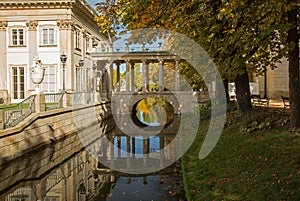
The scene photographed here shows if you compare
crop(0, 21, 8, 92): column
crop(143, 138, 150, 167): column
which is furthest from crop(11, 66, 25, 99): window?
crop(143, 138, 150, 167): column

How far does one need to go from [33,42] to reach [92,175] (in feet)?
74.9

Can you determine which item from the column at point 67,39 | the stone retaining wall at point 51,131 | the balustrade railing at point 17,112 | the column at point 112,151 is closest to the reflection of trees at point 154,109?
the column at point 67,39

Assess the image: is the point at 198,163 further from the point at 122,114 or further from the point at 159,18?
the point at 122,114

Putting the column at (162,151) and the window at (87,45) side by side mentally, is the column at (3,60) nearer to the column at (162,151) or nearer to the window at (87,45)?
the window at (87,45)

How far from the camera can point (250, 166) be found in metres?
8.32

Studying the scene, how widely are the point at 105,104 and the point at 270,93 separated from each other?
1528cm

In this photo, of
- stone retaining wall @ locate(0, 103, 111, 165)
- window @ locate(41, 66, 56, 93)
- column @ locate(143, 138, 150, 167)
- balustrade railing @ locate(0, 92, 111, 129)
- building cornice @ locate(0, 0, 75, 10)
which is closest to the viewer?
stone retaining wall @ locate(0, 103, 111, 165)

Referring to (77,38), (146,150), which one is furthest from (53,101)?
(77,38)

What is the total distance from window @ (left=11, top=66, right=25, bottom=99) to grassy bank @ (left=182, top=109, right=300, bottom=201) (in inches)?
941

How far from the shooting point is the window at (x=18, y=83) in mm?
32469

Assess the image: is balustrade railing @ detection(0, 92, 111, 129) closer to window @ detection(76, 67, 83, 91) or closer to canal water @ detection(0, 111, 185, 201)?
canal water @ detection(0, 111, 185, 201)

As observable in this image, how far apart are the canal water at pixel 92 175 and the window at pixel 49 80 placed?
1505 centimetres

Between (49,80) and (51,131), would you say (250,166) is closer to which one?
(51,131)

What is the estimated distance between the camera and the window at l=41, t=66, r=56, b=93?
32406mm
